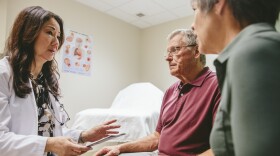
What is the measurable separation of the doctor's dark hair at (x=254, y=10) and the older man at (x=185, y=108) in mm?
728

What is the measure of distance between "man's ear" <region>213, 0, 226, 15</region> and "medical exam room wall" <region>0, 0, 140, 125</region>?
9.75 ft

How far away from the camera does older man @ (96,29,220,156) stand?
127 cm

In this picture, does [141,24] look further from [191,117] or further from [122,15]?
[191,117]

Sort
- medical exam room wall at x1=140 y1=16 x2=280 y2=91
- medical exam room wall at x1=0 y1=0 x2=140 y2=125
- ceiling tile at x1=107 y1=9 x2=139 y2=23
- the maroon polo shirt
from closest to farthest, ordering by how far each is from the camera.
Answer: the maroon polo shirt < medical exam room wall at x1=0 y1=0 x2=140 y2=125 < ceiling tile at x1=107 y1=9 x2=139 y2=23 < medical exam room wall at x1=140 y1=16 x2=280 y2=91

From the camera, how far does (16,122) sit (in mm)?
1226

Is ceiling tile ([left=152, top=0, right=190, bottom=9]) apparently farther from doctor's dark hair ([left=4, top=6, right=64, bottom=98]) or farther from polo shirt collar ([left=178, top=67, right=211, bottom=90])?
doctor's dark hair ([left=4, top=6, right=64, bottom=98])

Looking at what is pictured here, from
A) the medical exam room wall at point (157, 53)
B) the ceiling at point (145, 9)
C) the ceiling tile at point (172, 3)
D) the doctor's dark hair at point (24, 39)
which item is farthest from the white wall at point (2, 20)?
the medical exam room wall at point (157, 53)

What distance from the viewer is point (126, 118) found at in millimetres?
2744

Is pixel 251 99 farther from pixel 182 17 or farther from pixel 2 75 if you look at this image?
pixel 182 17

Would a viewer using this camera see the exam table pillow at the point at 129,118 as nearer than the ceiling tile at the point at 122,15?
Yes

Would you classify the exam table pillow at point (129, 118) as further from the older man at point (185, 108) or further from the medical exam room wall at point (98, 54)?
the older man at point (185, 108)

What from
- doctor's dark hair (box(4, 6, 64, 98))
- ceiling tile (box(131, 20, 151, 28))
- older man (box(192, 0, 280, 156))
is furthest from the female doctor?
ceiling tile (box(131, 20, 151, 28))

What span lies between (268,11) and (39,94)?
1313 mm

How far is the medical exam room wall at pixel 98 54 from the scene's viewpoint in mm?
3555
